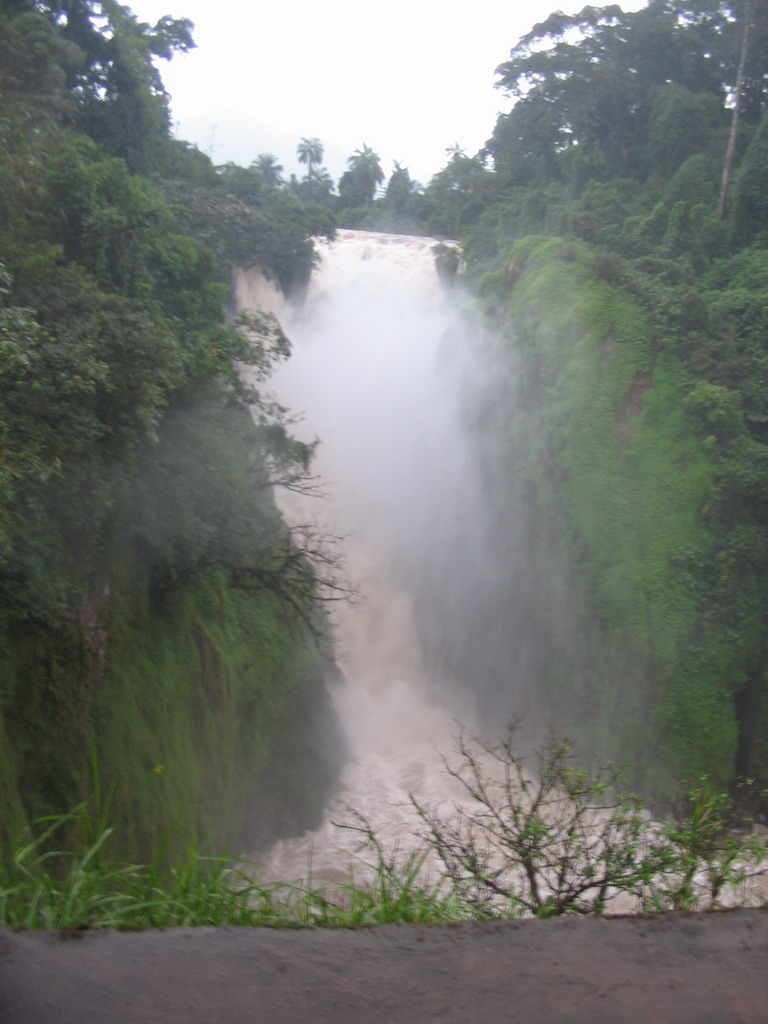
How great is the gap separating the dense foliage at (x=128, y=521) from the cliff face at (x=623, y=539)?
14.3 feet

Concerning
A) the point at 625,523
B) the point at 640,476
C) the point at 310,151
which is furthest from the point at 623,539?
the point at 310,151

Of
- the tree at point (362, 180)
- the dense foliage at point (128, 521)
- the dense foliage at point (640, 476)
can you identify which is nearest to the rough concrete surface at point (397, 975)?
the dense foliage at point (128, 521)

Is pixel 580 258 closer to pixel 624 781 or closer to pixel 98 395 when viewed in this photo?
pixel 624 781

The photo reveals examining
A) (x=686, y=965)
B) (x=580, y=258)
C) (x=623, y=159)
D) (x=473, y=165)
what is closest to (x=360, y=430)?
(x=580, y=258)

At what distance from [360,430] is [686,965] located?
20.6 m

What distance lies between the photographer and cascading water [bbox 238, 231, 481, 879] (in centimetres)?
1495

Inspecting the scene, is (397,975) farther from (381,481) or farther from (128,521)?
(381,481)

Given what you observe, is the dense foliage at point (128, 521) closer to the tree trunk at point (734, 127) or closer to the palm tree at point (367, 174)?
the tree trunk at point (734, 127)

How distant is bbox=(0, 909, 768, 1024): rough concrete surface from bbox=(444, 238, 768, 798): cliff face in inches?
466

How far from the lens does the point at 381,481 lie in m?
21.4

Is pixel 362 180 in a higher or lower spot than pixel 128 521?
higher

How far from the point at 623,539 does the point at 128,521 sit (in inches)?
358

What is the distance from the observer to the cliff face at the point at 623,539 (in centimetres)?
1448

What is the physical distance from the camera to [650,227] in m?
22.2
